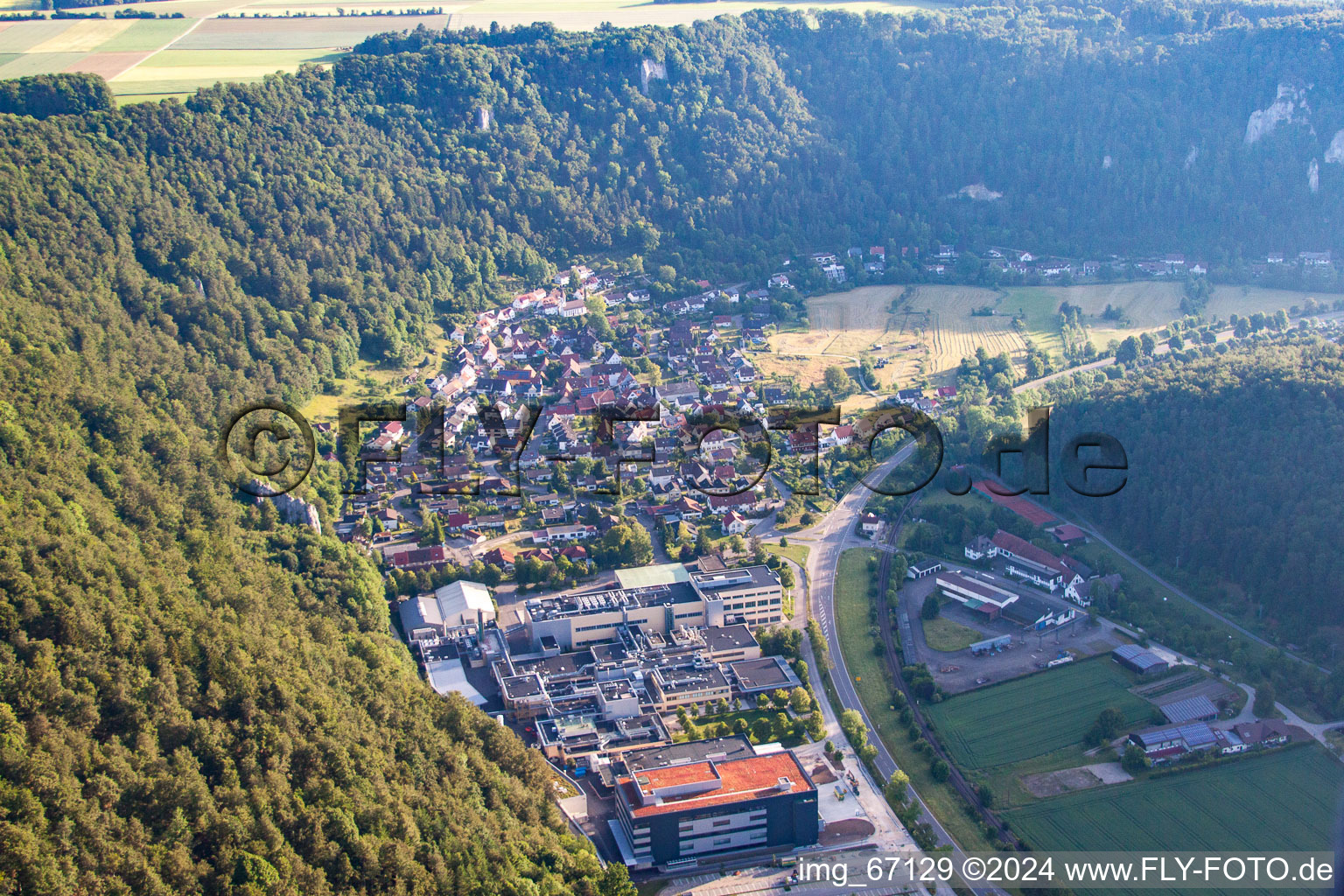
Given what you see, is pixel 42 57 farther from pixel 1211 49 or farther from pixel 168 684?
pixel 1211 49

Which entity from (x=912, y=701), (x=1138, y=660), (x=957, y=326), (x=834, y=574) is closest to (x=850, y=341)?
(x=957, y=326)

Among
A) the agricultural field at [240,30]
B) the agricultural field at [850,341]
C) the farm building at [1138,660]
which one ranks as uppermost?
the agricultural field at [240,30]

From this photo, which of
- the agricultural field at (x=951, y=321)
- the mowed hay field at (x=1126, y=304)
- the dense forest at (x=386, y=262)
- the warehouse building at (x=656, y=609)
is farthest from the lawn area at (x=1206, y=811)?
the mowed hay field at (x=1126, y=304)

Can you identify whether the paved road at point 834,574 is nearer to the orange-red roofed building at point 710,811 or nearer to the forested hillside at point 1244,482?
the orange-red roofed building at point 710,811

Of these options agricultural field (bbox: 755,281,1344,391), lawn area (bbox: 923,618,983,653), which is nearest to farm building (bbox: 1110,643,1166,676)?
lawn area (bbox: 923,618,983,653)

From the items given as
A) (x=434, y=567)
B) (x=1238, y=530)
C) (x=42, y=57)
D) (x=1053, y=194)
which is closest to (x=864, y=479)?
(x=1238, y=530)

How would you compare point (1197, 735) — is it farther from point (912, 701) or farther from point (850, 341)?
point (850, 341)
